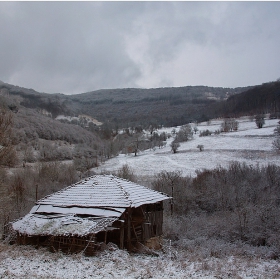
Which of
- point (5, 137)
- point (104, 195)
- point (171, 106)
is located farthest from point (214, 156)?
point (171, 106)

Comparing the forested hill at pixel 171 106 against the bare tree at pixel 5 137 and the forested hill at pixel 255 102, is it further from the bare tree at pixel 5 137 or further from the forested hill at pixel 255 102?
the bare tree at pixel 5 137

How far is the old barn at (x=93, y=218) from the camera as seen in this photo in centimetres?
1580

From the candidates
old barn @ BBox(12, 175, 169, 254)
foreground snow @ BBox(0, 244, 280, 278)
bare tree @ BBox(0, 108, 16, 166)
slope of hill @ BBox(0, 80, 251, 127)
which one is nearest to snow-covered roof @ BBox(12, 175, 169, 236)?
old barn @ BBox(12, 175, 169, 254)

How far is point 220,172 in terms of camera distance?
44250 mm

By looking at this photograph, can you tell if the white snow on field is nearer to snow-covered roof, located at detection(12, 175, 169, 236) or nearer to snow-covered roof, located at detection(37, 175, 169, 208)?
snow-covered roof, located at detection(37, 175, 169, 208)

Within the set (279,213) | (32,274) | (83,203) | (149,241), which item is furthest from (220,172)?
(32,274)

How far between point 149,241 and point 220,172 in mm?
26918

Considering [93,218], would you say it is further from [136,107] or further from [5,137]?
[136,107]

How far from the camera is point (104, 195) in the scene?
61.7ft

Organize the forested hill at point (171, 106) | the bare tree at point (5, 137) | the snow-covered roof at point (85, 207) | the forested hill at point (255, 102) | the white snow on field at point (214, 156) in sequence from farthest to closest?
1. the forested hill at point (171, 106)
2. the forested hill at point (255, 102)
3. the white snow on field at point (214, 156)
4. the snow-covered roof at point (85, 207)
5. the bare tree at point (5, 137)

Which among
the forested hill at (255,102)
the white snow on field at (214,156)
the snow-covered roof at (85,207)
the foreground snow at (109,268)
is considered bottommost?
the foreground snow at (109,268)

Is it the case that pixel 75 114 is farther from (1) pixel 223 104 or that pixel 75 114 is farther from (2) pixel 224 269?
(2) pixel 224 269

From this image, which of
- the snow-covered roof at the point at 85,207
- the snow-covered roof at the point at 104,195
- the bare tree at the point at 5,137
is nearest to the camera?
the bare tree at the point at 5,137

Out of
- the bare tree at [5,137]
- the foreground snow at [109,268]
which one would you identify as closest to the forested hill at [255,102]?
the foreground snow at [109,268]
